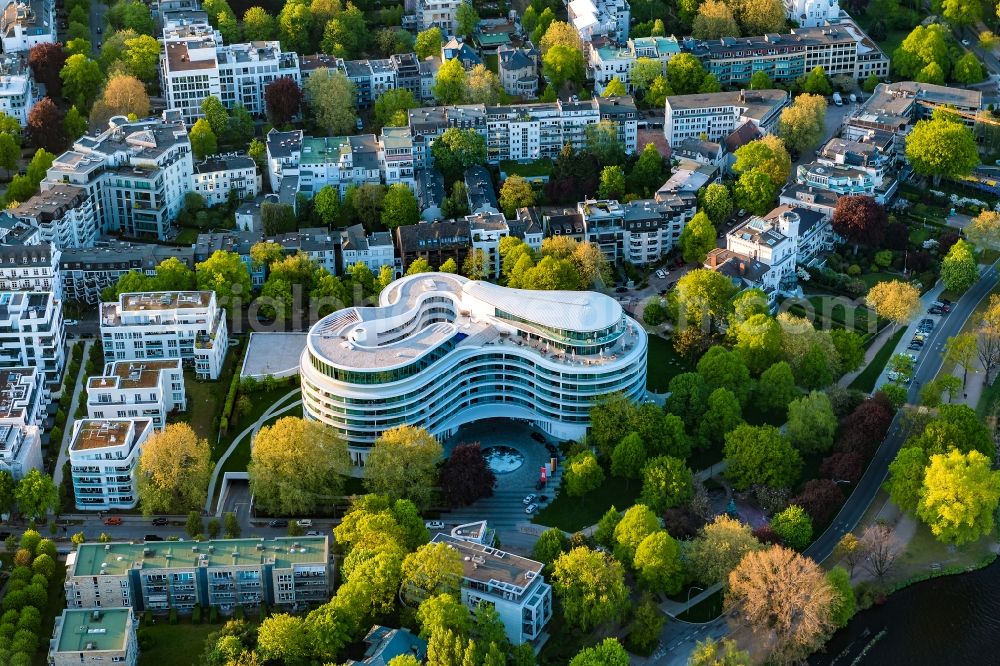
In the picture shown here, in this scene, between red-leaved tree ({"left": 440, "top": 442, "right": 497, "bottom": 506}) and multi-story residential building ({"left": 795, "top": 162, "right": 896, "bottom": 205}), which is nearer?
red-leaved tree ({"left": 440, "top": 442, "right": 497, "bottom": 506})

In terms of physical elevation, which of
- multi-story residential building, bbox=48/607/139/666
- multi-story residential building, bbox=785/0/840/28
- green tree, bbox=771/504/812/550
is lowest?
multi-story residential building, bbox=48/607/139/666

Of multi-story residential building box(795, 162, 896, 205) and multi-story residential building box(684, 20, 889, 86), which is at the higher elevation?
multi-story residential building box(684, 20, 889, 86)

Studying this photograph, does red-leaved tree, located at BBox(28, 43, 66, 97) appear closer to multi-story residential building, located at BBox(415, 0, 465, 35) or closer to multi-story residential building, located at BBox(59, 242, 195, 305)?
multi-story residential building, located at BBox(59, 242, 195, 305)

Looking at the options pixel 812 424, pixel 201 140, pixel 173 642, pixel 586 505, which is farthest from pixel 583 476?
pixel 201 140

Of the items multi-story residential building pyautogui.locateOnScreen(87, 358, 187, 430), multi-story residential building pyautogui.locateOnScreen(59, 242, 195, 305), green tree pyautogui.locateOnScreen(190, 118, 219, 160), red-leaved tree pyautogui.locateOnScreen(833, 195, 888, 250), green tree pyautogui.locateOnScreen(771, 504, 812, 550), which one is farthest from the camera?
green tree pyautogui.locateOnScreen(190, 118, 219, 160)

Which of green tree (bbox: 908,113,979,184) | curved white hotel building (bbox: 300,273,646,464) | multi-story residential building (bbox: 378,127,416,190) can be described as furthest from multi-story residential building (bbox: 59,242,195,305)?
green tree (bbox: 908,113,979,184)

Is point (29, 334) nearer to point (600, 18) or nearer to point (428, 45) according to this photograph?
point (428, 45)

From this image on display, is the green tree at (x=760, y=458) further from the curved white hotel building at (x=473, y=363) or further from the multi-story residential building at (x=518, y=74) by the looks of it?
the multi-story residential building at (x=518, y=74)
